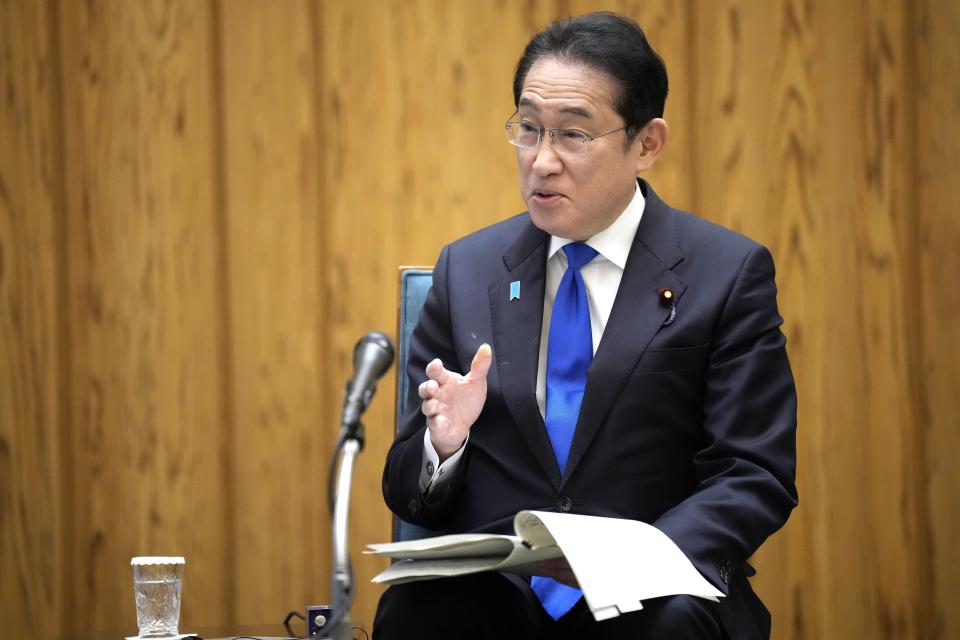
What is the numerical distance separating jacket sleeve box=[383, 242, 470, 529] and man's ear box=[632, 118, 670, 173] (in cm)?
41

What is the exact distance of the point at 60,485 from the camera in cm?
297

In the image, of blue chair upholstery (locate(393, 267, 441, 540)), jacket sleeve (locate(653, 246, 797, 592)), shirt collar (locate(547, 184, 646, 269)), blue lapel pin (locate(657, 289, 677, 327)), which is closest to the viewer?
jacket sleeve (locate(653, 246, 797, 592))

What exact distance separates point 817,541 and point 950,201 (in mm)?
935

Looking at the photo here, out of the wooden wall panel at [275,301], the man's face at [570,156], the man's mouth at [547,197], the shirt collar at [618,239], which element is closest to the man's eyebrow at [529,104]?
the man's face at [570,156]

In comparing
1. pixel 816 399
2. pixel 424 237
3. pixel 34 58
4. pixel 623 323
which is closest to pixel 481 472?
pixel 623 323

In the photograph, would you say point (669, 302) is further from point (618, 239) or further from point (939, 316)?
point (939, 316)

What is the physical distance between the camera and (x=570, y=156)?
205 cm

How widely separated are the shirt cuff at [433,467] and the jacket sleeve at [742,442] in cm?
35

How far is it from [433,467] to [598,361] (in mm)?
327

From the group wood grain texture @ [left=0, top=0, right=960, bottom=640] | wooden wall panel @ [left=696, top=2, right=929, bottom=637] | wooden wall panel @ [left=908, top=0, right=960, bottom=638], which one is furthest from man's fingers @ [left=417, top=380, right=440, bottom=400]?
wooden wall panel @ [left=908, top=0, right=960, bottom=638]

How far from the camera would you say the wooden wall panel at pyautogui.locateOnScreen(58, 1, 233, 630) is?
118 inches

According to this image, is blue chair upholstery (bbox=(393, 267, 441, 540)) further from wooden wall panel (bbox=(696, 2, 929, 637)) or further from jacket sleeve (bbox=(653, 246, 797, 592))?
wooden wall panel (bbox=(696, 2, 929, 637))

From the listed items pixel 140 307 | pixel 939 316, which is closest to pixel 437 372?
pixel 140 307

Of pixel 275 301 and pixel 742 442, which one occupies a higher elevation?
pixel 275 301
